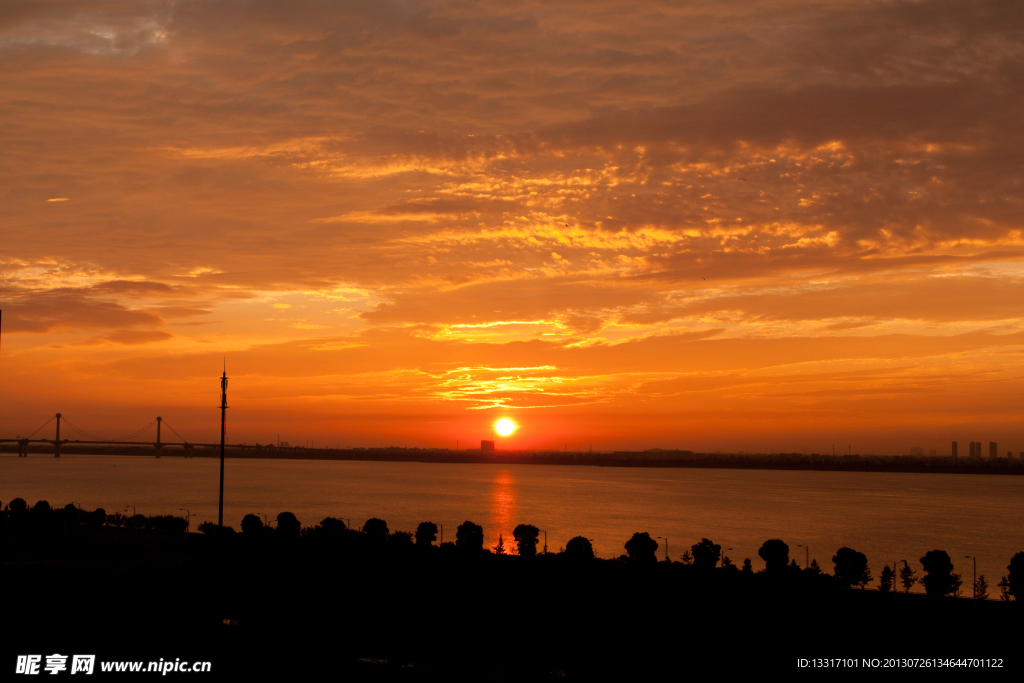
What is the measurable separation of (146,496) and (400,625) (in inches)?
3922

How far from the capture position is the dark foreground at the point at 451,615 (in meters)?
14.9

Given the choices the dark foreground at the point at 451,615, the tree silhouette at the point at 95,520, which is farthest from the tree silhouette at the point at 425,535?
the tree silhouette at the point at 95,520

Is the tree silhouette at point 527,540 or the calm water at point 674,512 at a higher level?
the tree silhouette at point 527,540

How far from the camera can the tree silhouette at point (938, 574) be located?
2592 centimetres

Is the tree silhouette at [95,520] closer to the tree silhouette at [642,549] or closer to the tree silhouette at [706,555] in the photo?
the tree silhouette at [642,549]

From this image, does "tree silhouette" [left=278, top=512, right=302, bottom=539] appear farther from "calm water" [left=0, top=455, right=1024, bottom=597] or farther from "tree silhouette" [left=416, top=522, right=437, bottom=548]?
"calm water" [left=0, top=455, right=1024, bottom=597]

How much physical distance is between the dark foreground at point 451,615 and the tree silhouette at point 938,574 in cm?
82

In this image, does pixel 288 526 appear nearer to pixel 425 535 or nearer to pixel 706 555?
pixel 425 535

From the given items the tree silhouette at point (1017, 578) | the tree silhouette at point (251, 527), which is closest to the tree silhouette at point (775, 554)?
the tree silhouette at point (1017, 578)

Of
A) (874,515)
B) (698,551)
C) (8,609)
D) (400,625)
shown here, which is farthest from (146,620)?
(874,515)

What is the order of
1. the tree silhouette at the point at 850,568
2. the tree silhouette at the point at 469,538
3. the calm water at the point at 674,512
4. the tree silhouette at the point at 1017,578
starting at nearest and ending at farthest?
the tree silhouette at the point at 1017,578 → the tree silhouette at the point at 850,568 → the tree silhouette at the point at 469,538 → the calm water at the point at 674,512

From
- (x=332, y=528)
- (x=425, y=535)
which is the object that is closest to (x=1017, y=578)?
(x=425, y=535)

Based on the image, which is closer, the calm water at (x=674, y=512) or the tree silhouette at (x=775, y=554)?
the tree silhouette at (x=775, y=554)

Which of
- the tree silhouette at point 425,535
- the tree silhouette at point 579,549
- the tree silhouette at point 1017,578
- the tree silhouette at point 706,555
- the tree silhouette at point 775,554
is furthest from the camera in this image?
the tree silhouette at point 425,535
